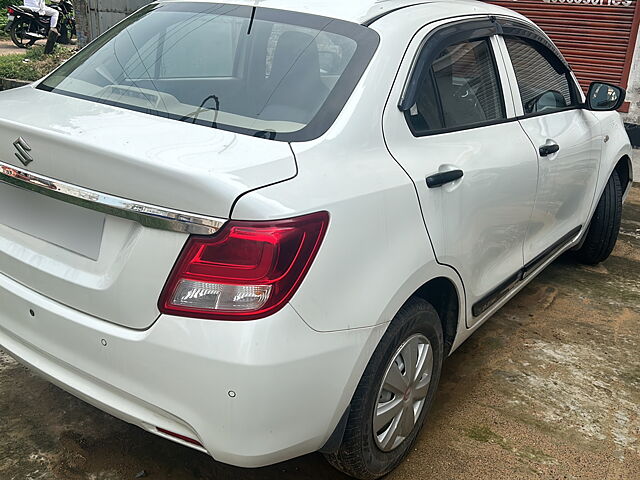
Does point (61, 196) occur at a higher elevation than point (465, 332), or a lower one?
higher

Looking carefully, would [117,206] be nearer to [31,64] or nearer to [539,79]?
[539,79]

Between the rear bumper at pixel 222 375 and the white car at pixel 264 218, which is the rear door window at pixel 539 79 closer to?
the white car at pixel 264 218

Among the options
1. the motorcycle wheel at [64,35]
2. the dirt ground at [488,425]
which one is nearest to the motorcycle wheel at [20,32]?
the motorcycle wheel at [64,35]

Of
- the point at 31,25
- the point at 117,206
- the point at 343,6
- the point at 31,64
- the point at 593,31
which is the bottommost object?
the point at 31,25

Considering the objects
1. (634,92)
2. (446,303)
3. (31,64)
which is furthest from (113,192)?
(31,64)

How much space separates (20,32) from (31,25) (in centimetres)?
32

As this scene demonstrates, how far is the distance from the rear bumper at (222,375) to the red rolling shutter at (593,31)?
6329 mm

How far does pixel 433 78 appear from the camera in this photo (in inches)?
97.3

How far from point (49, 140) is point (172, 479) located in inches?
47.7

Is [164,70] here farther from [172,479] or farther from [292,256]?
[172,479]

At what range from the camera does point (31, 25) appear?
16000mm

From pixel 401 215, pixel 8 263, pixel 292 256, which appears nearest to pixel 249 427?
pixel 292 256

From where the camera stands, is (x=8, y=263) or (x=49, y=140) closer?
(x=49, y=140)

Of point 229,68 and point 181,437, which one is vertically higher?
point 229,68
